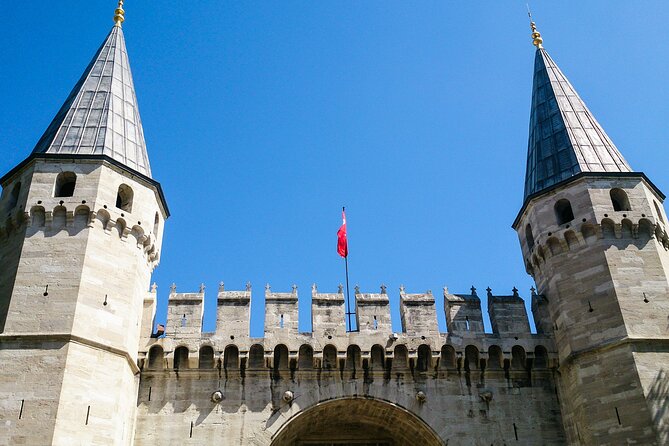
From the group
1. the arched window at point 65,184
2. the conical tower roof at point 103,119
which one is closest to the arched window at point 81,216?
the arched window at point 65,184

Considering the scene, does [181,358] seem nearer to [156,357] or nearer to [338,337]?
[156,357]

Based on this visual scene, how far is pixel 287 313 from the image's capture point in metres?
20.2

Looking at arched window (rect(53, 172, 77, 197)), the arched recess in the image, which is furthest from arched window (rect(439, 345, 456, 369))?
arched window (rect(53, 172, 77, 197))

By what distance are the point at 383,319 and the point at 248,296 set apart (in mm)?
3773

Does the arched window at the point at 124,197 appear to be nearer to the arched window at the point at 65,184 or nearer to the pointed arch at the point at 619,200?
the arched window at the point at 65,184

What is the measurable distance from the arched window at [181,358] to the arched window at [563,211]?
1120cm

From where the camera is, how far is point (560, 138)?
2314 centimetres

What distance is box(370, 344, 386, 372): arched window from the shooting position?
64.8ft

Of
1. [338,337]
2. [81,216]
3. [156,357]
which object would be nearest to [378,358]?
[338,337]

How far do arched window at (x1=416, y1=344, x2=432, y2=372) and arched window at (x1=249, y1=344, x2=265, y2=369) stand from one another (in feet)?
13.7

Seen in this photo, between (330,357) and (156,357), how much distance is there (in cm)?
459

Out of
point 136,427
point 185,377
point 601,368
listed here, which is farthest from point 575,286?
point 136,427

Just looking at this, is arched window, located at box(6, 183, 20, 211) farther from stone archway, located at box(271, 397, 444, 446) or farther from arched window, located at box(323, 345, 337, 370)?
stone archway, located at box(271, 397, 444, 446)

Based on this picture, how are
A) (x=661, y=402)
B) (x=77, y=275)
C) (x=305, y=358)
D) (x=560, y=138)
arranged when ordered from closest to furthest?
(x=661, y=402), (x=77, y=275), (x=305, y=358), (x=560, y=138)
